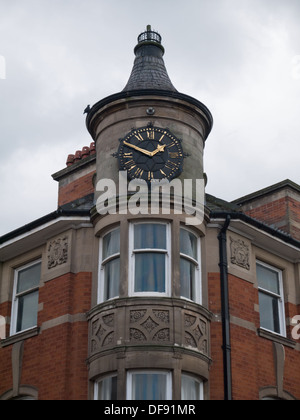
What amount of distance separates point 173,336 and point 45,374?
3.33 metres

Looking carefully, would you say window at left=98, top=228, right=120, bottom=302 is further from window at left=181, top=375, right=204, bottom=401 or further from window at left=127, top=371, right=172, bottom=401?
window at left=181, top=375, right=204, bottom=401

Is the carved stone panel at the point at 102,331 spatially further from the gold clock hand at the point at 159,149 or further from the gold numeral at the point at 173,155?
the gold numeral at the point at 173,155

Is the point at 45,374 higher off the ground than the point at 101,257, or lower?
lower

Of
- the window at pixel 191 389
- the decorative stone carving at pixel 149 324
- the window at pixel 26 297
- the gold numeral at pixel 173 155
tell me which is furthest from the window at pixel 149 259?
the window at pixel 26 297

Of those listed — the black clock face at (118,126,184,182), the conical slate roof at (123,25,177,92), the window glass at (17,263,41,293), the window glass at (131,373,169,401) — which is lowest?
the window glass at (131,373,169,401)

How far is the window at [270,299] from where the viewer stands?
75.0ft

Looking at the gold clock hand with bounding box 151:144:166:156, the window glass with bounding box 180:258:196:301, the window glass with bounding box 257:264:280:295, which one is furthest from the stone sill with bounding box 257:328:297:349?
the gold clock hand with bounding box 151:144:166:156

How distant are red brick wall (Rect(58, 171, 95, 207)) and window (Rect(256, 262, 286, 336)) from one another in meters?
Result: 6.42

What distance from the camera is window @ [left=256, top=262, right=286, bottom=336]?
22.9m

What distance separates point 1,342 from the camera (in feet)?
73.5

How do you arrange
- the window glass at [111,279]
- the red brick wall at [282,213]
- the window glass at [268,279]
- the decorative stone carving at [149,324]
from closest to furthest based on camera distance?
the decorative stone carving at [149,324]
the window glass at [111,279]
the window glass at [268,279]
the red brick wall at [282,213]

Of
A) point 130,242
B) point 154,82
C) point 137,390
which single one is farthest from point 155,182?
point 137,390

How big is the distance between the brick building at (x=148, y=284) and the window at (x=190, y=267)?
34 millimetres
